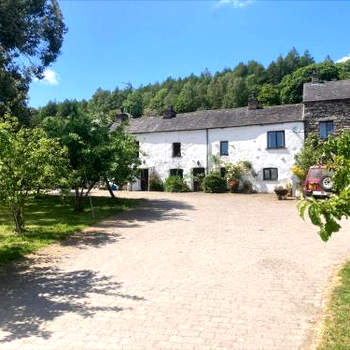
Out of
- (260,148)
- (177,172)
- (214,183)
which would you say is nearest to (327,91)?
(260,148)

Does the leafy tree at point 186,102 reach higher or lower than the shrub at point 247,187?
higher

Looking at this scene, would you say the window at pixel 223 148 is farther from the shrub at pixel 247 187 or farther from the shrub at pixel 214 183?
the shrub at pixel 247 187

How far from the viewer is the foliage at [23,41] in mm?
17859

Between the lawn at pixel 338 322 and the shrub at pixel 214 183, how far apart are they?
967 inches

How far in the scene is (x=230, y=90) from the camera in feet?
285

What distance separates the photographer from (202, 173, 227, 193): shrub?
3231 cm

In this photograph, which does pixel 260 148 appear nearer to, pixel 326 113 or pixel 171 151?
pixel 326 113

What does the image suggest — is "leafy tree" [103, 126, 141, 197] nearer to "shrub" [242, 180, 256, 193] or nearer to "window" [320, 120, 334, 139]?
"shrub" [242, 180, 256, 193]

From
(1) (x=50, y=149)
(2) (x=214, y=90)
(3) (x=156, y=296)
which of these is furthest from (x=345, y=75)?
(3) (x=156, y=296)

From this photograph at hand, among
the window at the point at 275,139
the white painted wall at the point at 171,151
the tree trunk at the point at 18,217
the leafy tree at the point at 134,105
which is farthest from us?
the leafy tree at the point at 134,105

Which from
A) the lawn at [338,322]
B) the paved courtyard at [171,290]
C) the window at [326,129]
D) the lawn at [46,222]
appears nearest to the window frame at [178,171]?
the window at [326,129]

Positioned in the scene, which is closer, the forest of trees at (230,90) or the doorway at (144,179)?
the doorway at (144,179)

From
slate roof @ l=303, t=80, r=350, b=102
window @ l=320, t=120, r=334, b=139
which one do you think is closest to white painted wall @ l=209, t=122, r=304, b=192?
window @ l=320, t=120, r=334, b=139

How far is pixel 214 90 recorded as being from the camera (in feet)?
305
